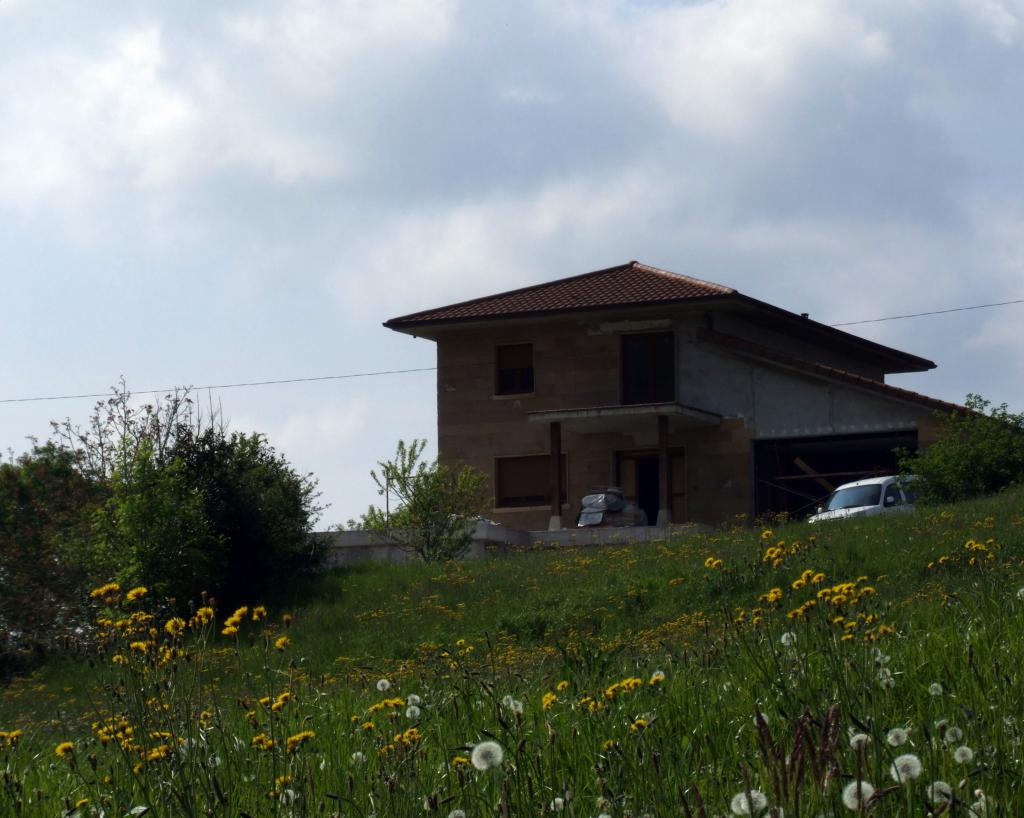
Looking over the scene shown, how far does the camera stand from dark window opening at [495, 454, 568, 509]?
3791 centimetres

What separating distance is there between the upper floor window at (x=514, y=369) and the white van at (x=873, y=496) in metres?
11.0

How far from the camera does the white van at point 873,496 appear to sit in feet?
96.6

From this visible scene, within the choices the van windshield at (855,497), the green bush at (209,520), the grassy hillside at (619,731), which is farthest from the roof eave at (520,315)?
the grassy hillside at (619,731)

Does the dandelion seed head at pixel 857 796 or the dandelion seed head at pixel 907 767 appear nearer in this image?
the dandelion seed head at pixel 857 796

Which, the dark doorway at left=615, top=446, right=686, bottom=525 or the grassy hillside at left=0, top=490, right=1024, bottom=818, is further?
the dark doorway at left=615, top=446, right=686, bottom=525

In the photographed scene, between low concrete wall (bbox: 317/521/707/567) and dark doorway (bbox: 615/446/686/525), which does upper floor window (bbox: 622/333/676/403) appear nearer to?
dark doorway (bbox: 615/446/686/525)

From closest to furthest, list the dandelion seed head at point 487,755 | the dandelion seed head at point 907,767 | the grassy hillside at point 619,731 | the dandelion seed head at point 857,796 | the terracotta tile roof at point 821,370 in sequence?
1. the dandelion seed head at point 857,796
2. the dandelion seed head at point 907,767
3. the dandelion seed head at point 487,755
4. the grassy hillside at point 619,731
5. the terracotta tile roof at point 821,370

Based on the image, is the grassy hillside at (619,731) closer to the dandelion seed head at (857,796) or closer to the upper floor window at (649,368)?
the dandelion seed head at (857,796)

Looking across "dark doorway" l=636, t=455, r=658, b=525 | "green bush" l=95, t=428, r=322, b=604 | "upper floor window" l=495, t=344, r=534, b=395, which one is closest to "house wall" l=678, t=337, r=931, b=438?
"dark doorway" l=636, t=455, r=658, b=525

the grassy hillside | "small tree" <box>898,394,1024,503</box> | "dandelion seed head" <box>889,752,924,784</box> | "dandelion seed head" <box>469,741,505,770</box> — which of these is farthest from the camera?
"small tree" <box>898,394,1024,503</box>

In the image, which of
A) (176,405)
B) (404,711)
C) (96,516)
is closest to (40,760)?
(404,711)

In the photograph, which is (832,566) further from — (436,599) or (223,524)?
(223,524)

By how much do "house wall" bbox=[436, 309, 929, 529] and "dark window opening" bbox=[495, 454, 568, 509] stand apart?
0.28 metres

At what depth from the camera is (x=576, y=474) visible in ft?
124
